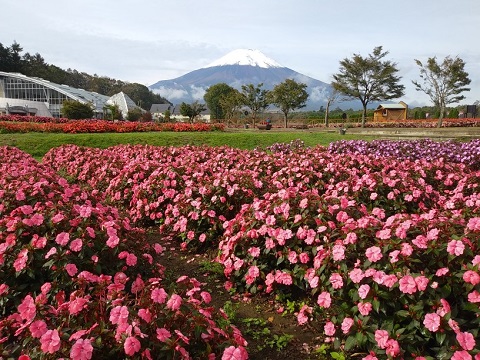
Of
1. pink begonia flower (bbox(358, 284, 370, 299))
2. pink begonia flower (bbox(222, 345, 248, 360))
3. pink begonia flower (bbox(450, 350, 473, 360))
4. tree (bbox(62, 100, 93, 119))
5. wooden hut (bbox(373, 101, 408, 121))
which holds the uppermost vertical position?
wooden hut (bbox(373, 101, 408, 121))

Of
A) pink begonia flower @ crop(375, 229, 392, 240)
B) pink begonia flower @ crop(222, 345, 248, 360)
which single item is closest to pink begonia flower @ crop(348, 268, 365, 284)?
pink begonia flower @ crop(375, 229, 392, 240)

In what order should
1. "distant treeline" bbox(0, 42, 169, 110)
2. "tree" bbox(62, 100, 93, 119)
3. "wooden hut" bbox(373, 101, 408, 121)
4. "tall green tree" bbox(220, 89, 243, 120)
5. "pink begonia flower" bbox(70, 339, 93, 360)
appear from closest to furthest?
"pink begonia flower" bbox(70, 339, 93, 360), "tree" bbox(62, 100, 93, 119), "tall green tree" bbox(220, 89, 243, 120), "wooden hut" bbox(373, 101, 408, 121), "distant treeline" bbox(0, 42, 169, 110)

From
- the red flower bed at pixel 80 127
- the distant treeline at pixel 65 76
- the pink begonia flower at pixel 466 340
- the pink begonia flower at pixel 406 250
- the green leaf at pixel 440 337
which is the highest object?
the distant treeline at pixel 65 76

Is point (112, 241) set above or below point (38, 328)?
above

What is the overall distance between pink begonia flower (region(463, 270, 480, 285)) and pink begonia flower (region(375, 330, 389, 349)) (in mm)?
474

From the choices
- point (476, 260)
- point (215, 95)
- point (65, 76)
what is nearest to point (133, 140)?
point (476, 260)

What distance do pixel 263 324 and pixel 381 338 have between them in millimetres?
1007

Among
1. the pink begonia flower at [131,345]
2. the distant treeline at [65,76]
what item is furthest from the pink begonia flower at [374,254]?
the distant treeline at [65,76]

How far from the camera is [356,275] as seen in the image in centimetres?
223

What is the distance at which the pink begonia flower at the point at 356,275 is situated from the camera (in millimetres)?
2209

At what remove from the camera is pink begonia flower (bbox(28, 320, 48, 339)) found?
5.32 feet

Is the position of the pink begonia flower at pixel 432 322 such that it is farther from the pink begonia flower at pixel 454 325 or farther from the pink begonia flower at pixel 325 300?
the pink begonia flower at pixel 325 300

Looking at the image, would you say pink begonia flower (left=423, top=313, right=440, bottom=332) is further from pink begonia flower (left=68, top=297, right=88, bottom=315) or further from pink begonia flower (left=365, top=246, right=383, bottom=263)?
pink begonia flower (left=68, top=297, right=88, bottom=315)

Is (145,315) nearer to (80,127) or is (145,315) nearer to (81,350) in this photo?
(81,350)
